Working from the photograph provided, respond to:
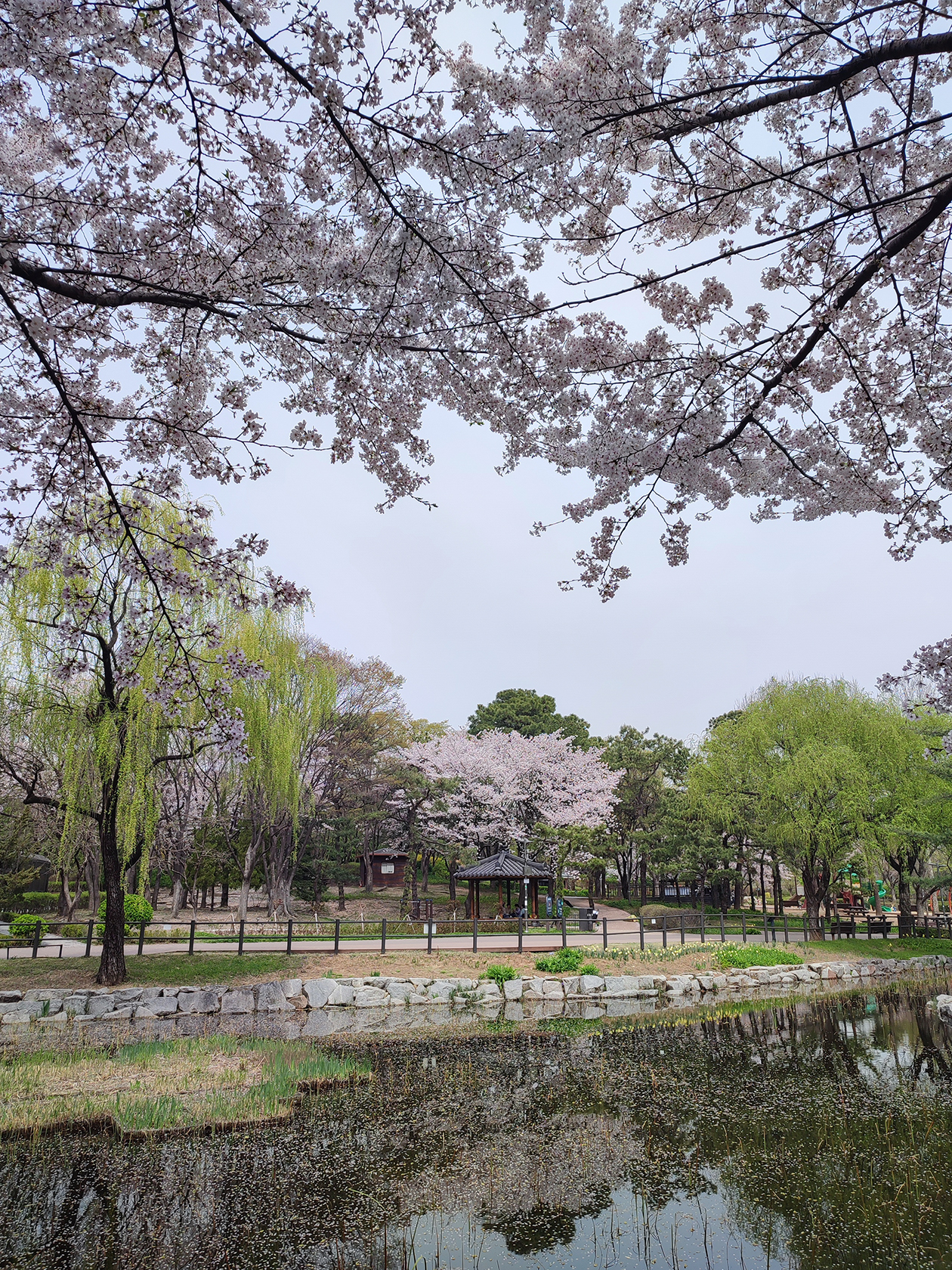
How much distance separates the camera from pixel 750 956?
14.8m

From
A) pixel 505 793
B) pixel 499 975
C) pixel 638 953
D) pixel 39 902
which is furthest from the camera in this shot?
pixel 505 793

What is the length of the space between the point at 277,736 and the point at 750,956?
10.9m

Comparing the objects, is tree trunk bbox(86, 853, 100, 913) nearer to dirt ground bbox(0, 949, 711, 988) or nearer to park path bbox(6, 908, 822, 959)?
park path bbox(6, 908, 822, 959)

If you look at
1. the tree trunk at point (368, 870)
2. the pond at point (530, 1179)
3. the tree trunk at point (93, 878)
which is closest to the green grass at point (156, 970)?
the pond at point (530, 1179)

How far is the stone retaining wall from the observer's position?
10.1m

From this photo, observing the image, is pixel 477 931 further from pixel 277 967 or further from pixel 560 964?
pixel 277 967

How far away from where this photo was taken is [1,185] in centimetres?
441

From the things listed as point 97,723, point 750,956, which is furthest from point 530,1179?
point 750,956

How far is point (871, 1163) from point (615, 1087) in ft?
8.01

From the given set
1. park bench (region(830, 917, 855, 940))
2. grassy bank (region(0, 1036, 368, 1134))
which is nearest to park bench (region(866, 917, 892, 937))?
park bench (region(830, 917, 855, 940))

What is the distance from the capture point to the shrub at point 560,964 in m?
12.9

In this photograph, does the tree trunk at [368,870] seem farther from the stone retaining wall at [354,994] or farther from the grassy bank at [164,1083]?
the grassy bank at [164,1083]

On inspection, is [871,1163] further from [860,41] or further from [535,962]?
[535,962]

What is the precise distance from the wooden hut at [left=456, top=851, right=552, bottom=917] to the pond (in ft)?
39.2
